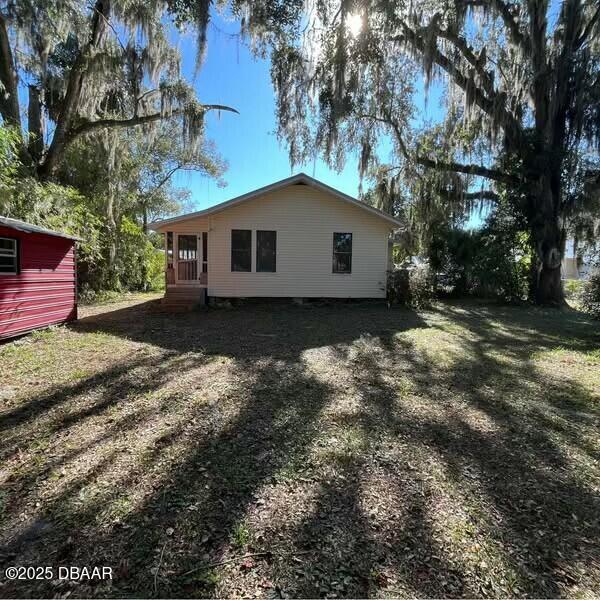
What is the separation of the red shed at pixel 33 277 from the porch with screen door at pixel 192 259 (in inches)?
164

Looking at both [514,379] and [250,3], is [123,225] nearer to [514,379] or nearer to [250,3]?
[250,3]

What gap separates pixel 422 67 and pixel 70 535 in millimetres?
14311

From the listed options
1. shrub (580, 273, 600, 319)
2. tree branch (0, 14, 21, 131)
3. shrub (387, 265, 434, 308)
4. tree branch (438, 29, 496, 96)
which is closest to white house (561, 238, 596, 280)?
shrub (580, 273, 600, 319)

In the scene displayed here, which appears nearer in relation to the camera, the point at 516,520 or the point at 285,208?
the point at 516,520

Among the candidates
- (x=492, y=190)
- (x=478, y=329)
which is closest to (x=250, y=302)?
(x=478, y=329)

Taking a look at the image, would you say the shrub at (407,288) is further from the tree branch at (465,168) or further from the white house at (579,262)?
the tree branch at (465,168)

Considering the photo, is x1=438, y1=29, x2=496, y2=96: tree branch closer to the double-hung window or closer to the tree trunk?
the tree trunk

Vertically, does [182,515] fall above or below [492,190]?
below

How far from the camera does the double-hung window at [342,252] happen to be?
1189 centimetres

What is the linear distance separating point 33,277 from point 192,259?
20.2ft

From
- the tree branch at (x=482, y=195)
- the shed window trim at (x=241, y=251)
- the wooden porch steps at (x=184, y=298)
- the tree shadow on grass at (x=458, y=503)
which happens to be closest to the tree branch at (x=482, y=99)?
the tree branch at (x=482, y=195)

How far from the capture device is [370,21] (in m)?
10.5

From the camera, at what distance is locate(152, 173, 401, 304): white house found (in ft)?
37.2

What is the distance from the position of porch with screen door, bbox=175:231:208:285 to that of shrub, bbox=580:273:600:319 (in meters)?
10.9
